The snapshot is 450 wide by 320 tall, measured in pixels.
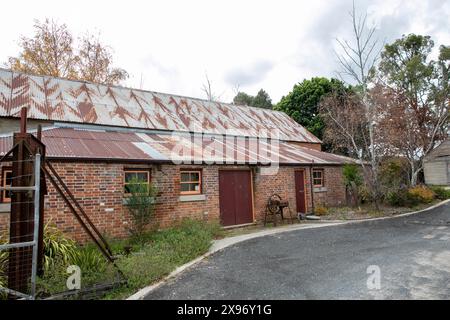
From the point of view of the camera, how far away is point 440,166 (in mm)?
26953

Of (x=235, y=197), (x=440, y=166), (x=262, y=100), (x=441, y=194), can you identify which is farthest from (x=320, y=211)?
(x=262, y=100)

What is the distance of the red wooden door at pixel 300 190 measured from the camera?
43.0 ft

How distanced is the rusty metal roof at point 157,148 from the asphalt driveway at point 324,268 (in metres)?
3.78

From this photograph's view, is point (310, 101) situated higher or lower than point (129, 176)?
higher

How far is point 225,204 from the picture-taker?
10.8m

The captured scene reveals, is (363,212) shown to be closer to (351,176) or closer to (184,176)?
(351,176)

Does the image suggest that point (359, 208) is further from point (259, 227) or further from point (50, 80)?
point (50, 80)

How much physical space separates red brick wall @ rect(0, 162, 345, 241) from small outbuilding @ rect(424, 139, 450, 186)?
2259 cm

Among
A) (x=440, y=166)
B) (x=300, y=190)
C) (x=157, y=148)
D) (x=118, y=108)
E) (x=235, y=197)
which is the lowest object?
(x=235, y=197)

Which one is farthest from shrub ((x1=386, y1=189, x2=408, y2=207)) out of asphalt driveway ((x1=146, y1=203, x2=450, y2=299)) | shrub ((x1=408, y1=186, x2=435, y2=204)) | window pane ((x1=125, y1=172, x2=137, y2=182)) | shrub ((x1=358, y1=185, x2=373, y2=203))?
window pane ((x1=125, y1=172, x2=137, y2=182))

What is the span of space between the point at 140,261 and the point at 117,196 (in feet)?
10.9

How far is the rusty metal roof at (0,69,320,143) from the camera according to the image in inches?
453

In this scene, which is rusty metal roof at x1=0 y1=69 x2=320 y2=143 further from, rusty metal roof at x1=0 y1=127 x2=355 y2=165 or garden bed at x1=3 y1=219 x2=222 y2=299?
garden bed at x1=3 y1=219 x2=222 y2=299

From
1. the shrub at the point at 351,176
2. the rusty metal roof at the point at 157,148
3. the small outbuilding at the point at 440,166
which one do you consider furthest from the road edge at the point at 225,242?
the small outbuilding at the point at 440,166
